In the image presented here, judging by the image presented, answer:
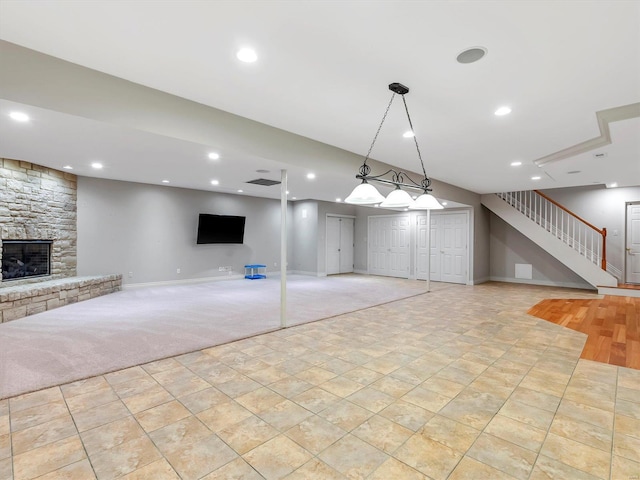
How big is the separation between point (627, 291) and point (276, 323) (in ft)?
27.6

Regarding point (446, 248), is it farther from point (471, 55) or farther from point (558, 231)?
point (471, 55)

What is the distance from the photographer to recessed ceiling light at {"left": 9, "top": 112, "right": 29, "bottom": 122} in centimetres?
305

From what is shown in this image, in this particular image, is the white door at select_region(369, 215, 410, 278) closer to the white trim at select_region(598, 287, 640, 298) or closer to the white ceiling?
the white trim at select_region(598, 287, 640, 298)

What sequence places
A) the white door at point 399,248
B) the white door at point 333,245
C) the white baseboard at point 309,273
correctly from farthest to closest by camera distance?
1. the white door at point 333,245
2. the white baseboard at point 309,273
3. the white door at point 399,248

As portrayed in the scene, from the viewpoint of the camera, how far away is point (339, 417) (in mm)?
2367

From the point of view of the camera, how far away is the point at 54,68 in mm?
2723

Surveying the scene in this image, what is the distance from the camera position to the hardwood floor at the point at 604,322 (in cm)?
372

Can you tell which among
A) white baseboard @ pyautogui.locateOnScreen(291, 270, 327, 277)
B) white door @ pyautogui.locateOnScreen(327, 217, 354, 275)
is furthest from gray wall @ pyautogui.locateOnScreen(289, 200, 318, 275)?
white door @ pyautogui.locateOnScreen(327, 217, 354, 275)

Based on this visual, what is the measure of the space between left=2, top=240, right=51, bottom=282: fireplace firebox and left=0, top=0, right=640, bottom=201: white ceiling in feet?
5.68

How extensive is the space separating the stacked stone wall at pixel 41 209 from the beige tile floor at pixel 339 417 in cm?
419

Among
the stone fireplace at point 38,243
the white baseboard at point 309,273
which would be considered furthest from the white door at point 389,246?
the stone fireplace at point 38,243

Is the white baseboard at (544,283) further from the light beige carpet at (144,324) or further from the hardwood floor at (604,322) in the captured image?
the light beige carpet at (144,324)

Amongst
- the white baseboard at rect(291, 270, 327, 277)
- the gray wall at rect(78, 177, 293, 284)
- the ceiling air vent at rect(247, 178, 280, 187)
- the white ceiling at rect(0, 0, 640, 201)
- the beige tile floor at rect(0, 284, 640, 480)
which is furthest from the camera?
the white baseboard at rect(291, 270, 327, 277)

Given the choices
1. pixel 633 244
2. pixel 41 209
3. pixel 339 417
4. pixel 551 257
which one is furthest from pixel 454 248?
pixel 41 209
